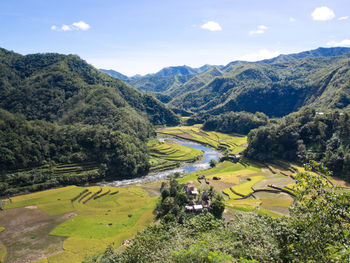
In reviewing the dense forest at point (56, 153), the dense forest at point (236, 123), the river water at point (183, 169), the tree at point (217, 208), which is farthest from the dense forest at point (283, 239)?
the dense forest at point (236, 123)

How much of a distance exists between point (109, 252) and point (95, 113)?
77.3m

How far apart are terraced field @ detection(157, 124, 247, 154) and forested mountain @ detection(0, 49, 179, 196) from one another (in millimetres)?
22863

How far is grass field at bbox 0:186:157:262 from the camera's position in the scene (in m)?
35.2

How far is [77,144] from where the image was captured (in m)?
73.4

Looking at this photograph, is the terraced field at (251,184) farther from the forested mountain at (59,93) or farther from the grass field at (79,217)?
the forested mountain at (59,93)

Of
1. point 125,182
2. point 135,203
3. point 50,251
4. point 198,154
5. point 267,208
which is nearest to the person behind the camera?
point 50,251

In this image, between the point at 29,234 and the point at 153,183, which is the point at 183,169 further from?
the point at 29,234

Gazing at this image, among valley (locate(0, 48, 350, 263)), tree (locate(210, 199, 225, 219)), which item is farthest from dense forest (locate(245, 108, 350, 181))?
tree (locate(210, 199, 225, 219))

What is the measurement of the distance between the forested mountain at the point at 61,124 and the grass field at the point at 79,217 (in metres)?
8.67

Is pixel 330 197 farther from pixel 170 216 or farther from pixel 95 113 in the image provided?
pixel 95 113

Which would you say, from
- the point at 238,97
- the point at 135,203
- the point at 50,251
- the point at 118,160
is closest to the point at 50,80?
the point at 118,160

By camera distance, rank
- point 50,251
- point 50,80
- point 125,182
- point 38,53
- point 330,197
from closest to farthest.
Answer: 1. point 330,197
2. point 50,251
3. point 125,182
4. point 50,80
5. point 38,53

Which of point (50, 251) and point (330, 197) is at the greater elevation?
point (330, 197)

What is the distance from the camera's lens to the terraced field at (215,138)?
102 m
